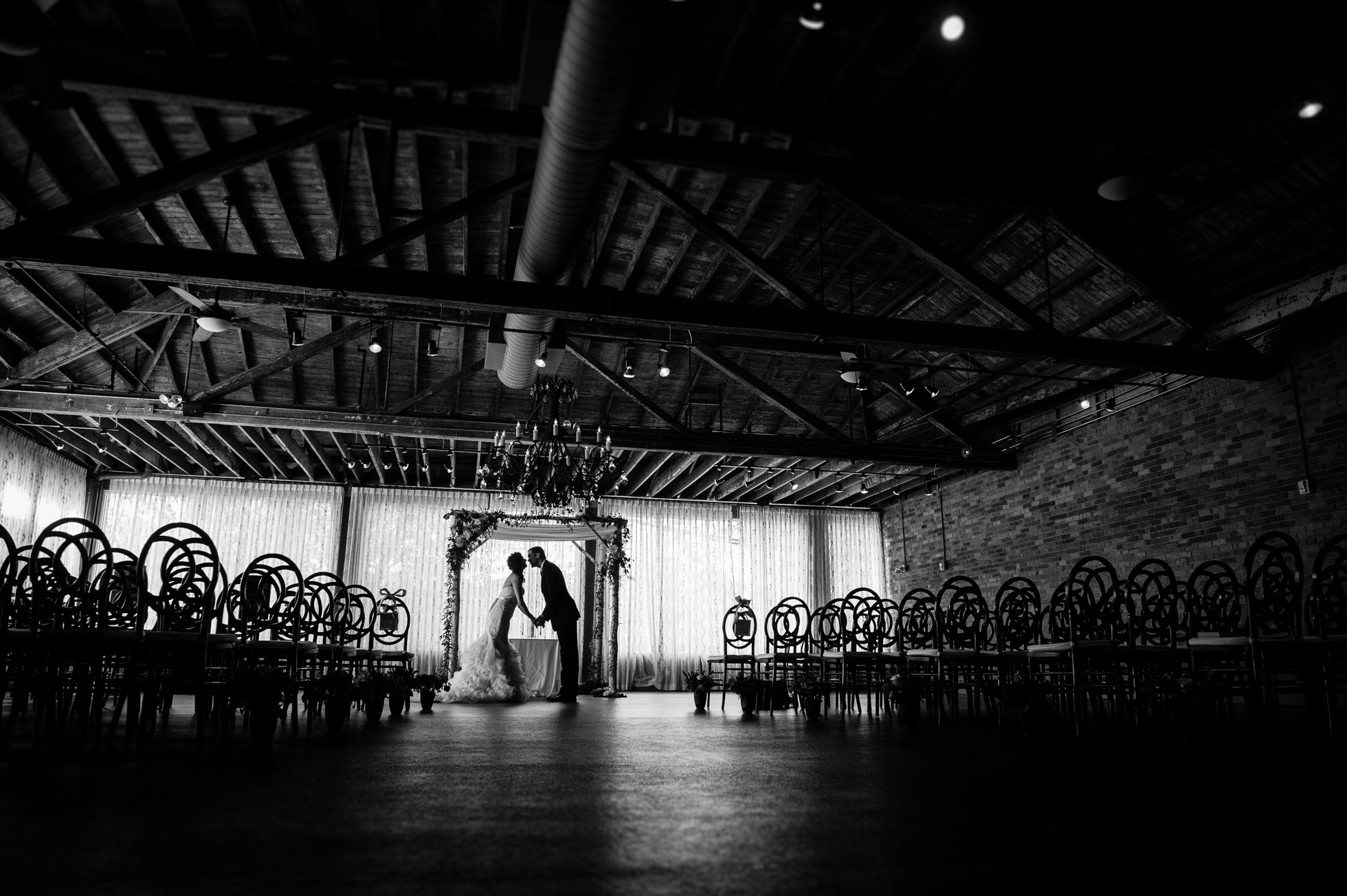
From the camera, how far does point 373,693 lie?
646cm

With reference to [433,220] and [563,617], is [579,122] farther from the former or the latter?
[563,617]

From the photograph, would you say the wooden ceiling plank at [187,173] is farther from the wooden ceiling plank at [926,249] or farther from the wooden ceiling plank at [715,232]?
the wooden ceiling plank at [926,249]

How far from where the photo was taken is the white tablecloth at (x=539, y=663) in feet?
40.2

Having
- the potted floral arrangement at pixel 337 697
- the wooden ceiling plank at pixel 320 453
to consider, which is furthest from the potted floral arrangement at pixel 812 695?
the wooden ceiling plank at pixel 320 453

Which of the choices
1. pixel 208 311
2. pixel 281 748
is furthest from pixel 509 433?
pixel 281 748

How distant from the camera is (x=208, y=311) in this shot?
8.37 meters

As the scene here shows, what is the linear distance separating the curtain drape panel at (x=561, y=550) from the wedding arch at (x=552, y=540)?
1.74 feet

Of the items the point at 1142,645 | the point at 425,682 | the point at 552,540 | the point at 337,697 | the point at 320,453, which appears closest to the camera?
the point at 337,697

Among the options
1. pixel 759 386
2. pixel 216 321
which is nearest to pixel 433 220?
pixel 216 321

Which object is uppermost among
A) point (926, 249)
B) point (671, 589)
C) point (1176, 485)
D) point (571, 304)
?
point (926, 249)

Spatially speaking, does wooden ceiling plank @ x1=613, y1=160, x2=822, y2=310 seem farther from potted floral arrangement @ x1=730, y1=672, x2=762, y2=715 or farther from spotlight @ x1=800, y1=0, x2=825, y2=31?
potted floral arrangement @ x1=730, y1=672, x2=762, y2=715

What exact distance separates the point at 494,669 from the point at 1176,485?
8.67 meters

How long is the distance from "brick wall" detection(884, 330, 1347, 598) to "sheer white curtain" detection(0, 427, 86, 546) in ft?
48.4

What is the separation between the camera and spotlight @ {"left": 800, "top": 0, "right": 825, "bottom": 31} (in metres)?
5.09
